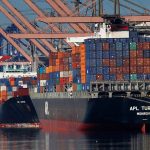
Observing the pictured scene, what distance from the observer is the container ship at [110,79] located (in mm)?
116956

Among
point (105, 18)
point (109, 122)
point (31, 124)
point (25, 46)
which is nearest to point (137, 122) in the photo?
point (109, 122)

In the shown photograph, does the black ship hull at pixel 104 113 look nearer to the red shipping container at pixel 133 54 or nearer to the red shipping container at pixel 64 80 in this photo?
the red shipping container at pixel 64 80

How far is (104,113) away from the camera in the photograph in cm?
11856

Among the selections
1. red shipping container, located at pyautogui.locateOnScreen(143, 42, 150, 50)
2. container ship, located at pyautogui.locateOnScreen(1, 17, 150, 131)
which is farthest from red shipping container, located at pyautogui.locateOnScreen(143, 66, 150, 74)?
red shipping container, located at pyautogui.locateOnScreen(143, 42, 150, 50)

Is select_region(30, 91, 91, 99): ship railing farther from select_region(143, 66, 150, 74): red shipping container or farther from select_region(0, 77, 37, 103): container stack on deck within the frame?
select_region(143, 66, 150, 74): red shipping container

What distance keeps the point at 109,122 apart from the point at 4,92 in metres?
24.5

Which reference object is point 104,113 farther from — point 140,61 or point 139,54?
point 139,54

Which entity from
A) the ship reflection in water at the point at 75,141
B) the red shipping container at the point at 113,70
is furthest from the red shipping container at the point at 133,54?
the ship reflection in water at the point at 75,141

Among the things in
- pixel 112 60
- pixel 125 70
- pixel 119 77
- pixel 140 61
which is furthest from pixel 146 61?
pixel 112 60

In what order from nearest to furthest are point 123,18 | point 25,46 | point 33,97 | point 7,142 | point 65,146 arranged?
point 65,146, point 7,142, point 123,18, point 33,97, point 25,46

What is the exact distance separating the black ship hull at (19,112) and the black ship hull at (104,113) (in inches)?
429

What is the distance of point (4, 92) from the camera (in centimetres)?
13962

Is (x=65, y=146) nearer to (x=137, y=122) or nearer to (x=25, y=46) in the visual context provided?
(x=137, y=122)

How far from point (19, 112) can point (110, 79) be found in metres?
24.0
